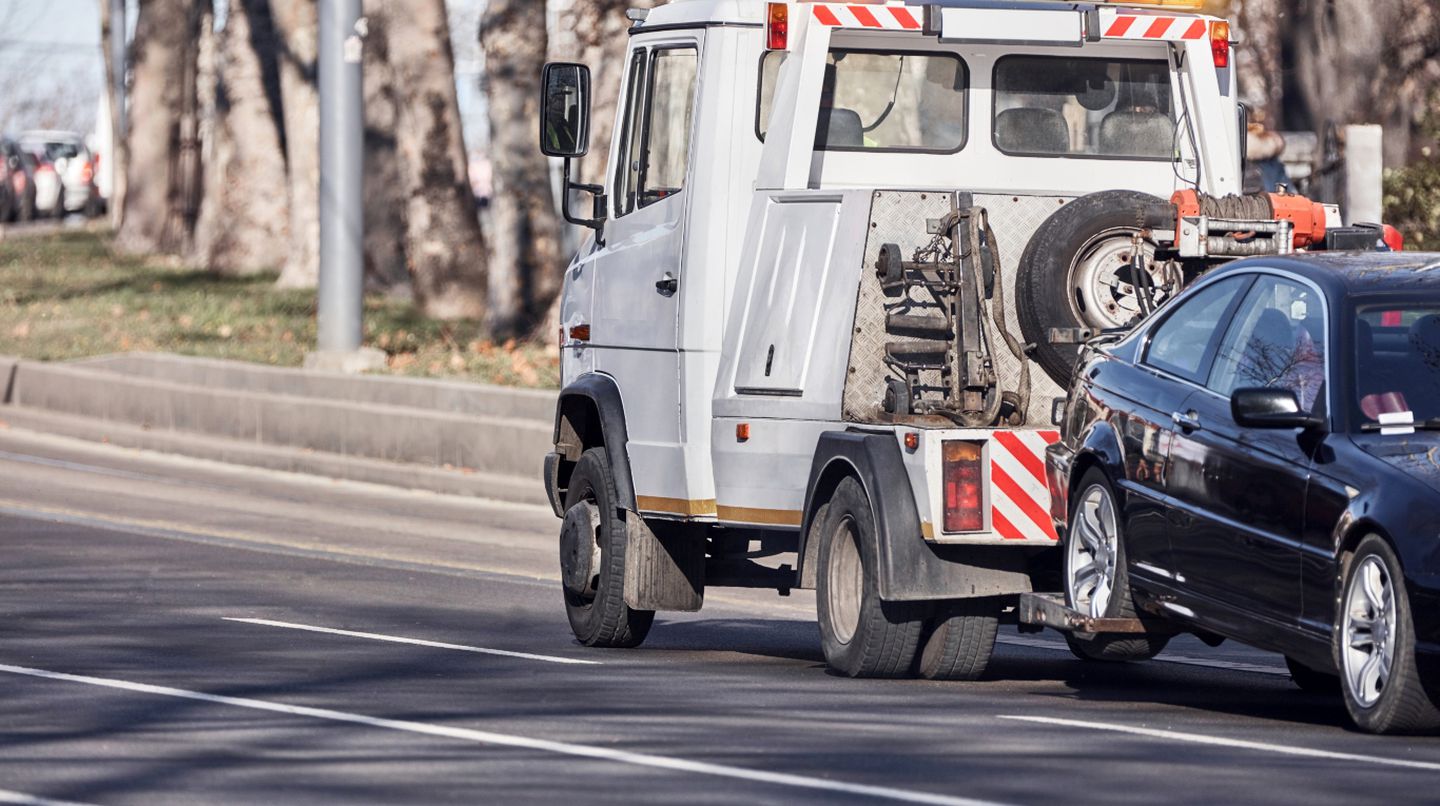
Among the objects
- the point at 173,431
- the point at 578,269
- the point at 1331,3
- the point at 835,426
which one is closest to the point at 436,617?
the point at 578,269

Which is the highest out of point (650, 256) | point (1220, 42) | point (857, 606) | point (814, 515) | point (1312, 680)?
point (1220, 42)

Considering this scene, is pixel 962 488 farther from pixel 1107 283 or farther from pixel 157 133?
pixel 157 133

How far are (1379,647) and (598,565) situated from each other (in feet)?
15.1

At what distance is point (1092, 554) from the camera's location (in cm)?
982

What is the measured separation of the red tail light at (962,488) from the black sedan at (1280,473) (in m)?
0.34

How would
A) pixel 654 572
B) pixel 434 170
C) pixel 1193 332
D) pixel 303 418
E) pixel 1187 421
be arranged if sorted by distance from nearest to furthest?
1. pixel 1187 421
2. pixel 1193 332
3. pixel 654 572
4. pixel 303 418
5. pixel 434 170

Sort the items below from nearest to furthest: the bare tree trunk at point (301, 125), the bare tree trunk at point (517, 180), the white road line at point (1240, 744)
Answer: the white road line at point (1240, 744) → the bare tree trunk at point (517, 180) → the bare tree trunk at point (301, 125)

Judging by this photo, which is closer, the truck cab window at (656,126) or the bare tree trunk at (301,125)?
the truck cab window at (656,126)

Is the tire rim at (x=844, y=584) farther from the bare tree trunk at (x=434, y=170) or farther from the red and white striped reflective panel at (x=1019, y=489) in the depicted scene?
the bare tree trunk at (x=434, y=170)

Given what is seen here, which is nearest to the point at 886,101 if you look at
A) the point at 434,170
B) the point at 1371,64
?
the point at 1371,64

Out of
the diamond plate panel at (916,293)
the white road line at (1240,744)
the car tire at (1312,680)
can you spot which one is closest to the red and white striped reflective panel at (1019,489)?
the diamond plate panel at (916,293)

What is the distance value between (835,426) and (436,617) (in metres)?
3.21

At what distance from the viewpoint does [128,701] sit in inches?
362

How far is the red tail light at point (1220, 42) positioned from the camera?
1139 cm
